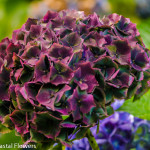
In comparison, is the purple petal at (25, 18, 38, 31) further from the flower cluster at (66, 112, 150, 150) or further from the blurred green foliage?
the blurred green foliage

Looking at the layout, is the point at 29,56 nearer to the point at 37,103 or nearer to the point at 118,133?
the point at 37,103

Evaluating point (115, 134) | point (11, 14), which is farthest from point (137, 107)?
point (11, 14)

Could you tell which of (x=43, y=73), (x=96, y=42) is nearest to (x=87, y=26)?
(x=96, y=42)

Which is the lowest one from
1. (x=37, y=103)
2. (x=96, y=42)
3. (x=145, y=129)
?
(x=145, y=129)

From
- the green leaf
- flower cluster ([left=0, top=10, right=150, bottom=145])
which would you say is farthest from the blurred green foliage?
flower cluster ([left=0, top=10, right=150, bottom=145])

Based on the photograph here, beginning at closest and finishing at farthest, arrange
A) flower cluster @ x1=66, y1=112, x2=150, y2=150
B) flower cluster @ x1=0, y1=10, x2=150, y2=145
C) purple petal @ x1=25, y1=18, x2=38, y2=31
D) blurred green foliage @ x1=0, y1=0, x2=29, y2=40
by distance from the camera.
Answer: flower cluster @ x1=0, y1=10, x2=150, y2=145, purple petal @ x1=25, y1=18, x2=38, y2=31, flower cluster @ x1=66, y1=112, x2=150, y2=150, blurred green foliage @ x1=0, y1=0, x2=29, y2=40

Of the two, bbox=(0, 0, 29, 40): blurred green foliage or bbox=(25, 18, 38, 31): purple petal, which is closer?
bbox=(25, 18, 38, 31): purple petal

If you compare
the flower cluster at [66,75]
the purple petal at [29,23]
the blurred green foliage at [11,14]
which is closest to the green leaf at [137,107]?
the flower cluster at [66,75]

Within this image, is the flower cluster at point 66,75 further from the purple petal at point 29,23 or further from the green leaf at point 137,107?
the green leaf at point 137,107

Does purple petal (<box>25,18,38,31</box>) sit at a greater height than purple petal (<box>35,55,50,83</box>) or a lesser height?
greater

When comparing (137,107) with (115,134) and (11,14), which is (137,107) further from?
(11,14)
